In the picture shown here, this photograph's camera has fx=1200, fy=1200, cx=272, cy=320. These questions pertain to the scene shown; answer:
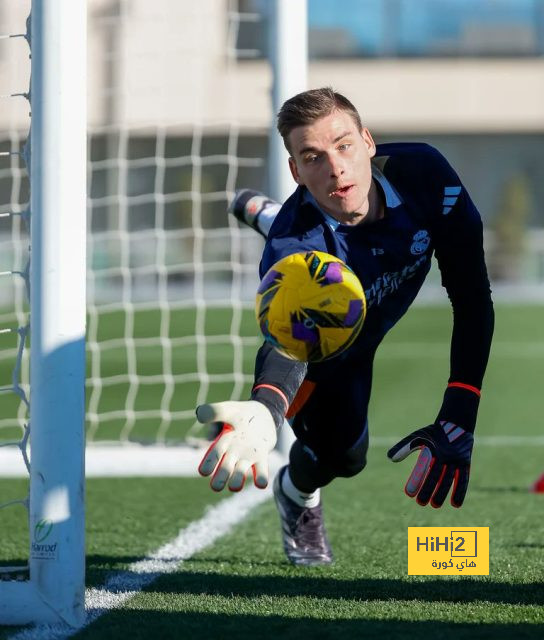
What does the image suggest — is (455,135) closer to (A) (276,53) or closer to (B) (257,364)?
(A) (276,53)

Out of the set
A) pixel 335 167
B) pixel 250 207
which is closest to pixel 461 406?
pixel 335 167

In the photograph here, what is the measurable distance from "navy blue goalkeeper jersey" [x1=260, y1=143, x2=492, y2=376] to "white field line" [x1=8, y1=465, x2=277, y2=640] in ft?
3.64

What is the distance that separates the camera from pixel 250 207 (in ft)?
15.7

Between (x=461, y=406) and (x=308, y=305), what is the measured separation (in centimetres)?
77

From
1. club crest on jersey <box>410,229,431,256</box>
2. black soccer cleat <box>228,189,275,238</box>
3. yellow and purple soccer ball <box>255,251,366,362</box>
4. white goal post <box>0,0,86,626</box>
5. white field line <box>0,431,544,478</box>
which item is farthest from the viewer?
white field line <box>0,431,544,478</box>

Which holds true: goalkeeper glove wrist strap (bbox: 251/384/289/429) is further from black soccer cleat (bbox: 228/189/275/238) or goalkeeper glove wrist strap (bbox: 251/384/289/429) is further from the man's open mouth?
black soccer cleat (bbox: 228/189/275/238)

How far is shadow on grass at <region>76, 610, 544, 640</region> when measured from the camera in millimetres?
3250

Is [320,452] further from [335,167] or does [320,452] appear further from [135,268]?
[135,268]

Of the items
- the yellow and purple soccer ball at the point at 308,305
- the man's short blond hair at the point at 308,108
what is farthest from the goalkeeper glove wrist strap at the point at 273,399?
the man's short blond hair at the point at 308,108

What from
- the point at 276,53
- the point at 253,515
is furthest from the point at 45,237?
the point at 276,53

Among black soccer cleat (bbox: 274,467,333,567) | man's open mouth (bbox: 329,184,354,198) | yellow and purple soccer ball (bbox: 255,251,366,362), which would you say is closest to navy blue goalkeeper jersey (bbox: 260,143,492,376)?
man's open mouth (bbox: 329,184,354,198)

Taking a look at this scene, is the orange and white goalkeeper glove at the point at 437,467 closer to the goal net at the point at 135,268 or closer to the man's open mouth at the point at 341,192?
the man's open mouth at the point at 341,192

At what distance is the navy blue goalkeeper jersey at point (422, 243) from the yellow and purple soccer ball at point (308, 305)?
0.43m

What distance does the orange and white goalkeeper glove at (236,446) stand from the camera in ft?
9.27
